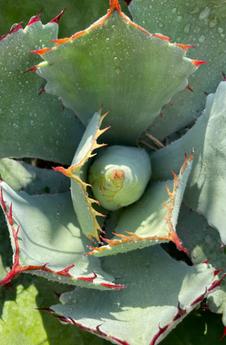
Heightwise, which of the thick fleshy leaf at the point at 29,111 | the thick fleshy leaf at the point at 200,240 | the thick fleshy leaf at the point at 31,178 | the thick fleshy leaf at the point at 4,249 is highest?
the thick fleshy leaf at the point at 29,111

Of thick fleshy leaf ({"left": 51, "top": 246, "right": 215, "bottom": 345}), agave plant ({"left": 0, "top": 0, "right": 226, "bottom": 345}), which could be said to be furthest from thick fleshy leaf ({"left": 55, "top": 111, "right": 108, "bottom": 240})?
thick fleshy leaf ({"left": 51, "top": 246, "right": 215, "bottom": 345})

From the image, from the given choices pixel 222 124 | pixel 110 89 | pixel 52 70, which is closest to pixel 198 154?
pixel 222 124

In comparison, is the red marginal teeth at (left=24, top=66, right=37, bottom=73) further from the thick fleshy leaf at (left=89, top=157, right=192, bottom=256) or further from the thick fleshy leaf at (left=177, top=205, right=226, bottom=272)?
the thick fleshy leaf at (left=177, top=205, right=226, bottom=272)

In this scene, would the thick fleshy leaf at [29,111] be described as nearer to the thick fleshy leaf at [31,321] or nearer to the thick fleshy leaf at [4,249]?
the thick fleshy leaf at [4,249]

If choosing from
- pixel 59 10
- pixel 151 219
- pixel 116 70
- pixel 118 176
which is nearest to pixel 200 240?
pixel 151 219

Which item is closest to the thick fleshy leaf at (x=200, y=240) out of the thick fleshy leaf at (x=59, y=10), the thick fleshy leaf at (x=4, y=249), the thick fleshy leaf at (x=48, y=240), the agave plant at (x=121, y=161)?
the agave plant at (x=121, y=161)

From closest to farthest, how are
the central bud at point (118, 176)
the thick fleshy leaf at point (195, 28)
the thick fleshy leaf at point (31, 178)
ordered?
the central bud at point (118, 176) < the thick fleshy leaf at point (195, 28) < the thick fleshy leaf at point (31, 178)

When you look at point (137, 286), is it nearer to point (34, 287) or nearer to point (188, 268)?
point (188, 268)
